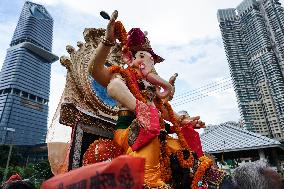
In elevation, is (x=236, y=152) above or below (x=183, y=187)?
above

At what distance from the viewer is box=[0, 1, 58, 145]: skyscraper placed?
269ft

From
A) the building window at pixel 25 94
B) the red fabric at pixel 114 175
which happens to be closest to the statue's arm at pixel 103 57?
the red fabric at pixel 114 175

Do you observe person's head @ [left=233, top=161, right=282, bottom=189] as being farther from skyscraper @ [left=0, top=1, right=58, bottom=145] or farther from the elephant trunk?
skyscraper @ [left=0, top=1, right=58, bottom=145]

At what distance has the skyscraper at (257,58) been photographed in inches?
1008

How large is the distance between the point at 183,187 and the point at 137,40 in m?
1.43

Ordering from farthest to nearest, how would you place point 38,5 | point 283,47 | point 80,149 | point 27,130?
point 38,5 < point 27,130 < point 283,47 < point 80,149

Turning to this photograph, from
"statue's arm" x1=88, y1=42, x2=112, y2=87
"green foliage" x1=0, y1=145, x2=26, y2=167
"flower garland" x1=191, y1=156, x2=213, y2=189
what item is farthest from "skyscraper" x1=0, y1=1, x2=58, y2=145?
"flower garland" x1=191, y1=156, x2=213, y2=189

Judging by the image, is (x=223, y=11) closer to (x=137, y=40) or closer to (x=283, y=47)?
(x=283, y=47)

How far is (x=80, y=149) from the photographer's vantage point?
7.80ft

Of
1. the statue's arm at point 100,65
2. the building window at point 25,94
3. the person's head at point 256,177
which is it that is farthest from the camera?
the building window at point 25,94

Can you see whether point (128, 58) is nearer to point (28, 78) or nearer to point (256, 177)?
point (256, 177)

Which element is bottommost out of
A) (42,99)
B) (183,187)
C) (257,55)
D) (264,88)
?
(183,187)

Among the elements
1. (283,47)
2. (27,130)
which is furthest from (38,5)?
(283,47)

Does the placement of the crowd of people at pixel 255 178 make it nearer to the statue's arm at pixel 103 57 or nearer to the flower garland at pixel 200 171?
the flower garland at pixel 200 171
